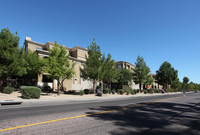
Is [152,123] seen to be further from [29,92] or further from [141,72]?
[141,72]

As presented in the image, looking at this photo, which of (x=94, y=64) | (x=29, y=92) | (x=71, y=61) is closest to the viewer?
(x=29, y=92)

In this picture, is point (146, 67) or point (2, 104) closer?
point (2, 104)

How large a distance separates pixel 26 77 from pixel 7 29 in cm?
1080

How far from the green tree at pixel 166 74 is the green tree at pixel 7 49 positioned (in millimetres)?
53856

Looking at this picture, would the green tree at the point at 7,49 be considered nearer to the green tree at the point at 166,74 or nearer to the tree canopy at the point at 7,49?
the tree canopy at the point at 7,49

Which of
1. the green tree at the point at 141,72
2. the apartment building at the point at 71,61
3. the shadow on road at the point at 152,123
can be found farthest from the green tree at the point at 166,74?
the shadow on road at the point at 152,123

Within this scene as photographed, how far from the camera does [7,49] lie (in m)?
16.8

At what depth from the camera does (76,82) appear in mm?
31406

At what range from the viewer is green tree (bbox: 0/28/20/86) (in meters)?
16.2

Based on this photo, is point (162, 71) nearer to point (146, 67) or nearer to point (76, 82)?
point (146, 67)

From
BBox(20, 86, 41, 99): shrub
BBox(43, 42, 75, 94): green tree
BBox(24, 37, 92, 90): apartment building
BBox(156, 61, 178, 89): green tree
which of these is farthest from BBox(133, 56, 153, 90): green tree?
BBox(20, 86, 41, 99): shrub

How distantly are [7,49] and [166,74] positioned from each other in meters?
55.7

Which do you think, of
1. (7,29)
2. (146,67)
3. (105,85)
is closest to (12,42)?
(7,29)

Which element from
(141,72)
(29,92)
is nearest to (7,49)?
(29,92)
